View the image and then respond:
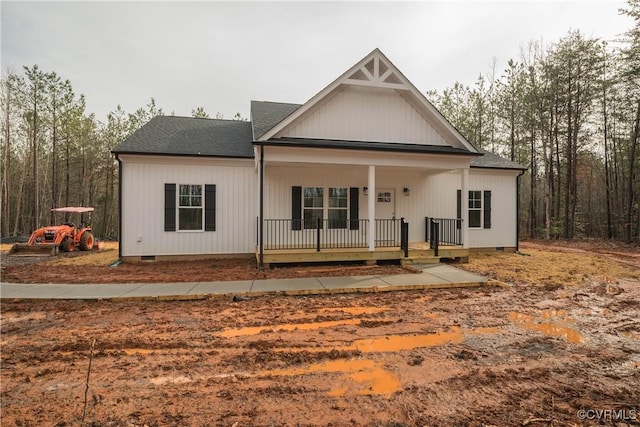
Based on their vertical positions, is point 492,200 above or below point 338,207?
above

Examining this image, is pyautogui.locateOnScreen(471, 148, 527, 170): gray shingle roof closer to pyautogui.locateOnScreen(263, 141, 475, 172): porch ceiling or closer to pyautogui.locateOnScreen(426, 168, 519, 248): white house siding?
pyautogui.locateOnScreen(426, 168, 519, 248): white house siding

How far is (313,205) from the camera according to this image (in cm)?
1062

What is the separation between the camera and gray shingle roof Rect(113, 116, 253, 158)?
396 inches

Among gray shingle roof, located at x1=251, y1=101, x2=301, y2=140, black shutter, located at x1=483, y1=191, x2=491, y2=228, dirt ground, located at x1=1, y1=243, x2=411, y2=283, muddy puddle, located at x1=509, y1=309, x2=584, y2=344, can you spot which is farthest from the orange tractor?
black shutter, located at x1=483, y1=191, x2=491, y2=228

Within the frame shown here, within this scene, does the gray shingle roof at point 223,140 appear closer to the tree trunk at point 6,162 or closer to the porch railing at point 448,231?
the porch railing at point 448,231

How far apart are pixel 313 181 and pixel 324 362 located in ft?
25.3

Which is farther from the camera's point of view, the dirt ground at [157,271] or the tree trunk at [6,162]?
the tree trunk at [6,162]

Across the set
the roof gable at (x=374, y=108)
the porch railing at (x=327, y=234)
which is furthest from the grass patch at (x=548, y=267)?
the roof gable at (x=374, y=108)

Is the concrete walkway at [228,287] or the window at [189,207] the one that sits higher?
the window at [189,207]

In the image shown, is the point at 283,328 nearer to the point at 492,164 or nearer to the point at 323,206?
the point at 323,206

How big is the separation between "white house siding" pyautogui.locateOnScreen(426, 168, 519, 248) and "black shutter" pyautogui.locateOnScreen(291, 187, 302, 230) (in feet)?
17.0

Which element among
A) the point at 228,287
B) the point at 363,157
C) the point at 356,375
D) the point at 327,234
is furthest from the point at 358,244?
the point at 356,375

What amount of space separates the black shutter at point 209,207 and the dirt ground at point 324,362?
481 cm

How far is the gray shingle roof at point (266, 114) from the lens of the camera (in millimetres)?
10859
